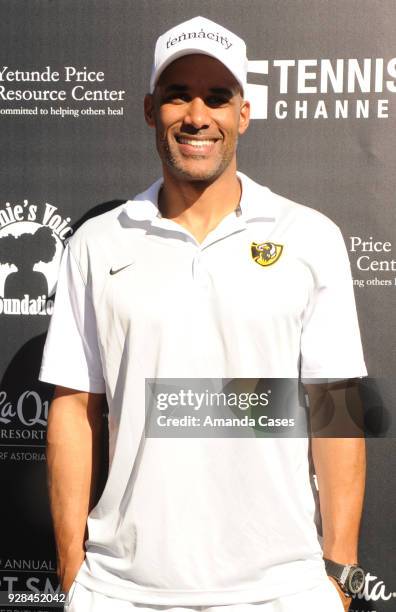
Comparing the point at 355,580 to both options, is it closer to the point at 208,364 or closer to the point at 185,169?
the point at 208,364

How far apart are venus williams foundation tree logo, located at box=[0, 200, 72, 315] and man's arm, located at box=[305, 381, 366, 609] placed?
1.10m

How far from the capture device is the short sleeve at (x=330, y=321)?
190cm

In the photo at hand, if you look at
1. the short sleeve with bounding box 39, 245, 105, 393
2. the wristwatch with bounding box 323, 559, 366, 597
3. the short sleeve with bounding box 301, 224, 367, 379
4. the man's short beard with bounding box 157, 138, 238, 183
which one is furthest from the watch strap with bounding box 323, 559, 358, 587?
the man's short beard with bounding box 157, 138, 238, 183

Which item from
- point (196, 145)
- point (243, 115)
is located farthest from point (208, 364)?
point (243, 115)

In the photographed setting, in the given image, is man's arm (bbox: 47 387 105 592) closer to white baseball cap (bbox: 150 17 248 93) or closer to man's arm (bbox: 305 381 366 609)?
man's arm (bbox: 305 381 366 609)

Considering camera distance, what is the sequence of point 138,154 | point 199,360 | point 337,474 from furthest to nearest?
point 138,154, point 337,474, point 199,360

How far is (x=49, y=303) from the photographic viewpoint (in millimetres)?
2734

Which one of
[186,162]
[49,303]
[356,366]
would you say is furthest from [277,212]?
[49,303]

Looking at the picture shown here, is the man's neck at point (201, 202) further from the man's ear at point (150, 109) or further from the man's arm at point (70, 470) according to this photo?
the man's arm at point (70, 470)

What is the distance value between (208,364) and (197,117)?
22.1 inches

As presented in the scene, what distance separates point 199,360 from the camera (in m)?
1.83

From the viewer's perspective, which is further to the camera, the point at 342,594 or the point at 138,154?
the point at 138,154

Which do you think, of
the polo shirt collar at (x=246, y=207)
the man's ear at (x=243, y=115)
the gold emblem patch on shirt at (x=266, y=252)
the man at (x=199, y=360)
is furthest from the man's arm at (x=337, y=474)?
the man's ear at (x=243, y=115)

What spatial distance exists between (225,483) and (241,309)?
0.38 m
